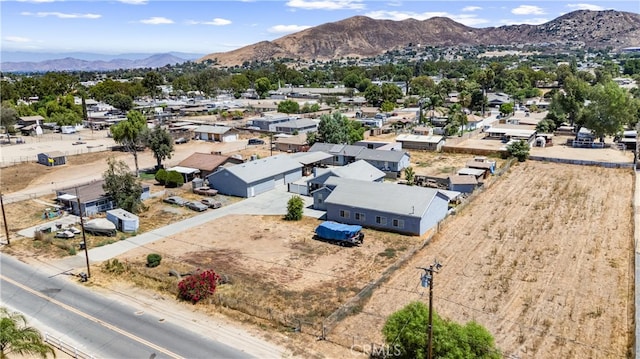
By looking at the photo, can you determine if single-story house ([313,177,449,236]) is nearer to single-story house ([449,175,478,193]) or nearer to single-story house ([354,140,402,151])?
single-story house ([449,175,478,193])

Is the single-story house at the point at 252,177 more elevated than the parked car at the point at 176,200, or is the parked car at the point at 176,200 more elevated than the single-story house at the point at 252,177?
the single-story house at the point at 252,177

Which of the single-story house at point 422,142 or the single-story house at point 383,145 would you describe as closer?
the single-story house at point 383,145

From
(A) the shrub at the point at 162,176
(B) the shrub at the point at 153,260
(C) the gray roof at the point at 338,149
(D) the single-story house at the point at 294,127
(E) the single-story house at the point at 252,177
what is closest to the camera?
(B) the shrub at the point at 153,260

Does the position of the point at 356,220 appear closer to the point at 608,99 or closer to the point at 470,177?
the point at 470,177

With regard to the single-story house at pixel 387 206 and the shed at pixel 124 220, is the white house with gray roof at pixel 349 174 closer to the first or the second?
the single-story house at pixel 387 206

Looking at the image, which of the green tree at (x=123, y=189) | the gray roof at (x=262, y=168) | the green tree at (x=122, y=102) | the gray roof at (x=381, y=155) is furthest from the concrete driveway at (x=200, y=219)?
the green tree at (x=122, y=102)

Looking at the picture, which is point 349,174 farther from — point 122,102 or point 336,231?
point 122,102

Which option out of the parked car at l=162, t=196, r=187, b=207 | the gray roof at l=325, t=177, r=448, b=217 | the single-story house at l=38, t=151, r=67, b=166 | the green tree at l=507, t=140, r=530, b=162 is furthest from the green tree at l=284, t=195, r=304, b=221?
the single-story house at l=38, t=151, r=67, b=166

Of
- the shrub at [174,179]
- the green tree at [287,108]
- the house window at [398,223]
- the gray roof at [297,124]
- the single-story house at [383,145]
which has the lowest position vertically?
the house window at [398,223]

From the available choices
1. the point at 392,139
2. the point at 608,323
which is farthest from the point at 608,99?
the point at 608,323
